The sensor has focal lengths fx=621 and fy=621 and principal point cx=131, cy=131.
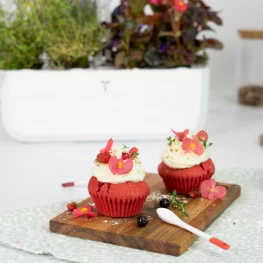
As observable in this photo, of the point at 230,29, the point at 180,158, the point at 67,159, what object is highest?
the point at 230,29

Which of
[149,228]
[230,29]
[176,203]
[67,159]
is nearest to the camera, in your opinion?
[149,228]

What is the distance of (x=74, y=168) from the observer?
1410 millimetres

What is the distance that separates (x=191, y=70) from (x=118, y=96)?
0.65 ft

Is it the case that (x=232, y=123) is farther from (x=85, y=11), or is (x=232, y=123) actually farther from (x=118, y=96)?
(x=85, y=11)

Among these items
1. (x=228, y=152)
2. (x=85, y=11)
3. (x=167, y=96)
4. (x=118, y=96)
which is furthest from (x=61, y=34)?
(x=228, y=152)

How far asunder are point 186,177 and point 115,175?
16cm

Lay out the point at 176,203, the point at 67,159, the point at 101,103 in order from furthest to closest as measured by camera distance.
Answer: the point at 101,103 → the point at 67,159 → the point at 176,203

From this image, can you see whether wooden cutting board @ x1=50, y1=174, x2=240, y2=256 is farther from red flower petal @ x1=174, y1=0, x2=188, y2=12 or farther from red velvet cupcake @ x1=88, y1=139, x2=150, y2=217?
red flower petal @ x1=174, y1=0, x2=188, y2=12

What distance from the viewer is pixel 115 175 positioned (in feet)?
3.19

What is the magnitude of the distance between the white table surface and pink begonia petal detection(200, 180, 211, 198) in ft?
0.82

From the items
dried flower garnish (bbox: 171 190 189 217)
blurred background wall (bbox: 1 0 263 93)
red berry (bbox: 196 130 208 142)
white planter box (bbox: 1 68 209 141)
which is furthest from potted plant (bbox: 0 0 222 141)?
blurred background wall (bbox: 1 0 263 93)

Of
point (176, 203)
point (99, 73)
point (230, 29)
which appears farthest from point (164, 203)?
point (230, 29)

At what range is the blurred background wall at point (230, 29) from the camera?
2.41 m

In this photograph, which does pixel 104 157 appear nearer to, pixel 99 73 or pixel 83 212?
pixel 83 212
